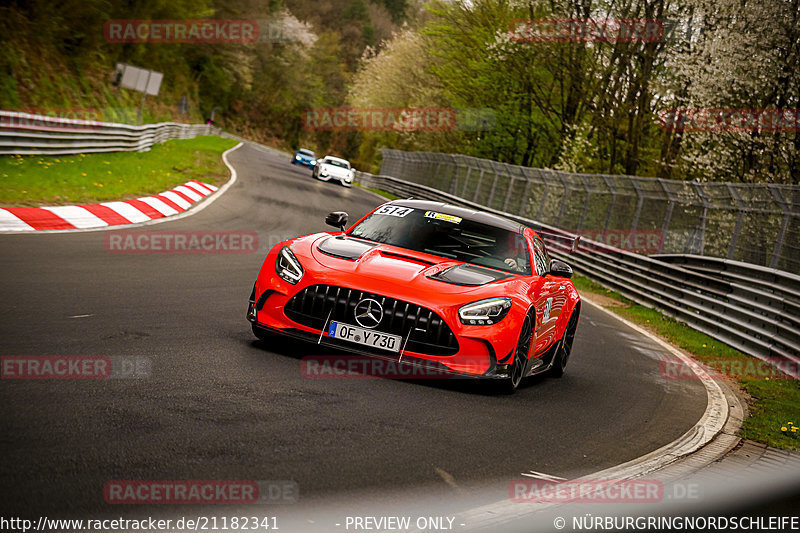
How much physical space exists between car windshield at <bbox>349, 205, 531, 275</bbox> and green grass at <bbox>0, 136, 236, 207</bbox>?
24.5 ft

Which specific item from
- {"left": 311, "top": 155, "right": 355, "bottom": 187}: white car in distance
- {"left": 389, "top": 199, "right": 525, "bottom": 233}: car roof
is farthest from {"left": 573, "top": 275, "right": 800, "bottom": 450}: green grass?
{"left": 311, "top": 155, "right": 355, "bottom": 187}: white car in distance

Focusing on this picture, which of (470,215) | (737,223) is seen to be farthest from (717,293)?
(470,215)

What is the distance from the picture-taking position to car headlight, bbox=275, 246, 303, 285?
7.02 metres

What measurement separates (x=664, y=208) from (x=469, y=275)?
1407cm

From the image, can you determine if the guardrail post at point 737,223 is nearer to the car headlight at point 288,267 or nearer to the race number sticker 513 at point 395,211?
the race number sticker 513 at point 395,211

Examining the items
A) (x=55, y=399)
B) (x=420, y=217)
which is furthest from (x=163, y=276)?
(x=55, y=399)

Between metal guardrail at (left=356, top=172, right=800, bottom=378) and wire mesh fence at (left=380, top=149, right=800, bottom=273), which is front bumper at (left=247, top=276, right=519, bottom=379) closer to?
metal guardrail at (left=356, top=172, right=800, bottom=378)

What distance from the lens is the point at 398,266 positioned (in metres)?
7.10

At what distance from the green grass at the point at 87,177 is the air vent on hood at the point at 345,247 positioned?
755cm

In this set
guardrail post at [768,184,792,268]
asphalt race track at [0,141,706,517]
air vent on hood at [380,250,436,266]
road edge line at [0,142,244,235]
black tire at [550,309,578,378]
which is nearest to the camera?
asphalt race track at [0,141,706,517]

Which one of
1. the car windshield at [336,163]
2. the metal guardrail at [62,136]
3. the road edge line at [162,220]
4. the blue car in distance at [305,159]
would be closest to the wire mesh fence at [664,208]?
the car windshield at [336,163]

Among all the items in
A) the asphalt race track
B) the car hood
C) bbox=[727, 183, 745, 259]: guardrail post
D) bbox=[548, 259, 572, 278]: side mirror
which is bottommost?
the asphalt race track

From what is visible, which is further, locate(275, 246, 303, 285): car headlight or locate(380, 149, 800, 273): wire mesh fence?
locate(380, 149, 800, 273): wire mesh fence

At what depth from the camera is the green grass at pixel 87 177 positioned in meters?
15.1
